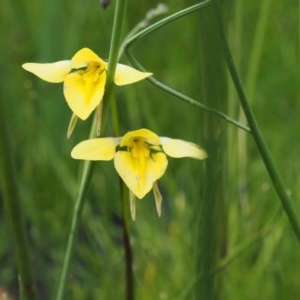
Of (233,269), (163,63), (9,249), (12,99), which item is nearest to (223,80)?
(233,269)

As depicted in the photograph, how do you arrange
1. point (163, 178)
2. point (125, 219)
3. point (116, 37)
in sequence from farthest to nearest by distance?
point (163, 178), point (125, 219), point (116, 37)

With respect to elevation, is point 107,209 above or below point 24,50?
below

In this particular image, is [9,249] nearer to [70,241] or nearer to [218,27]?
[70,241]

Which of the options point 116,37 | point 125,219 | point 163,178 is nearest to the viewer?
point 116,37

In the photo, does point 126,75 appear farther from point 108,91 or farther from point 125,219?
point 125,219

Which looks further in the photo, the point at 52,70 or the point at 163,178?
the point at 163,178

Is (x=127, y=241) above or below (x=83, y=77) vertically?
below

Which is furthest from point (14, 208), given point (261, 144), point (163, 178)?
point (163, 178)

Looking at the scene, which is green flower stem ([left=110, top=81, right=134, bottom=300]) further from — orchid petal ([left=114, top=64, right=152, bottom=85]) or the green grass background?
the green grass background
